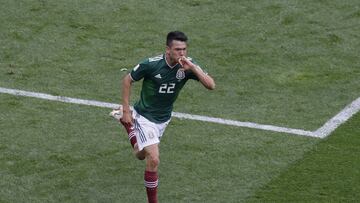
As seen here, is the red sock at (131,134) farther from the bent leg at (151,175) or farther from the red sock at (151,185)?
the red sock at (151,185)

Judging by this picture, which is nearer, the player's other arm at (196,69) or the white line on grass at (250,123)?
the player's other arm at (196,69)

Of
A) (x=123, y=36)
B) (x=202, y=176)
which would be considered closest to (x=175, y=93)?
(x=202, y=176)

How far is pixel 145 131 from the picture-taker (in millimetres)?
11008

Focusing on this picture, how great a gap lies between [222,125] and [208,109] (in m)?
0.52

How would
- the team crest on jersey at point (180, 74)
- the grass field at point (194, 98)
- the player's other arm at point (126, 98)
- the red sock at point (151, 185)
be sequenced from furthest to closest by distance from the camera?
the grass field at point (194, 98) → the team crest on jersey at point (180, 74) → the player's other arm at point (126, 98) → the red sock at point (151, 185)

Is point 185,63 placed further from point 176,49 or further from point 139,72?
point 139,72

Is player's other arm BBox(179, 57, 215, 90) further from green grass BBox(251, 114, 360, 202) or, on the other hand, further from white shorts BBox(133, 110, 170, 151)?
green grass BBox(251, 114, 360, 202)

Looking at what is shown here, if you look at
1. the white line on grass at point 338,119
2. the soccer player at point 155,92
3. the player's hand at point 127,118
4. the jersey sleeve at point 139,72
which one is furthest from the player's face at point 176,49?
the white line on grass at point 338,119

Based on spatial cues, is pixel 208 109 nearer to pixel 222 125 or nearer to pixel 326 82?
pixel 222 125

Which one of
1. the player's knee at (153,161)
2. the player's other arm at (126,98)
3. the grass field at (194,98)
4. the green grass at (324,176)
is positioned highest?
the player's other arm at (126,98)

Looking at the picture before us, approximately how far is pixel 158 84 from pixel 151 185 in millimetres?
1052

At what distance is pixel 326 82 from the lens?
14336 mm

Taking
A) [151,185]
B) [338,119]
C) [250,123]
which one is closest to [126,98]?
[151,185]

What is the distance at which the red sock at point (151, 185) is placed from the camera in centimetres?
1075
